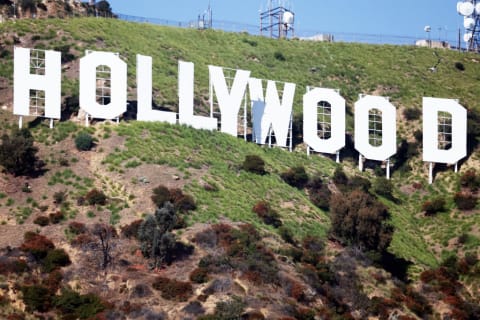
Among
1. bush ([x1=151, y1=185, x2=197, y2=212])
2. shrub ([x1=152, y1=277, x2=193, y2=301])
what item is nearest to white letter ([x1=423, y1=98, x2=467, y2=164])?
bush ([x1=151, y1=185, x2=197, y2=212])

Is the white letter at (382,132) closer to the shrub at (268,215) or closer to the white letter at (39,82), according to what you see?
the shrub at (268,215)

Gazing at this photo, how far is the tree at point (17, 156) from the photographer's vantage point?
75.4 metres

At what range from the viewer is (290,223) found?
253 feet

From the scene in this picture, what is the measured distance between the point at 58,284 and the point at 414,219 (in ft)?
110

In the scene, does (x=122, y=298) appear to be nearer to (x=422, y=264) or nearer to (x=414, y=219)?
(x=422, y=264)

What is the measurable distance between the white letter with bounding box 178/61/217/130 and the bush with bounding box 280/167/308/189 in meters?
7.69

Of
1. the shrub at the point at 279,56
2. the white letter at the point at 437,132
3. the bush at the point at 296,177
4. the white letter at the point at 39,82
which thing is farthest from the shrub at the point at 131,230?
the shrub at the point at 279,56

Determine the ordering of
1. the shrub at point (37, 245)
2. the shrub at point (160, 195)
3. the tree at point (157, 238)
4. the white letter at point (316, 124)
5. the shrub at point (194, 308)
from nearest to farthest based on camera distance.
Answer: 1. the shrub at point (194, 308)
2. the shrub at point (37, 245)
3. the tree at point (157, 238)
4. the shrub at point (160, 195)
5. the white letter at point (316, 124)

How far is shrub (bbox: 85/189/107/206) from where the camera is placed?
7294 centimetres

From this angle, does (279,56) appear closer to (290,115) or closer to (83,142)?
(290,115)

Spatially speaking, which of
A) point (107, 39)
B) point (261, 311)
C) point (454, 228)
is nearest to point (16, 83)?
point (107, 39)

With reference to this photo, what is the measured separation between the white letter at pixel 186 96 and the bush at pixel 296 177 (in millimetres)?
7686

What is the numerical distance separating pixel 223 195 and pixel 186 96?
1167cm

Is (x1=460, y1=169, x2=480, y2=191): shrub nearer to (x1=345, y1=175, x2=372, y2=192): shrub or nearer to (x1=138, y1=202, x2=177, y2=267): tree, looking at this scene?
(x1=345, y1=175, x2=372, y2=192): shrub
